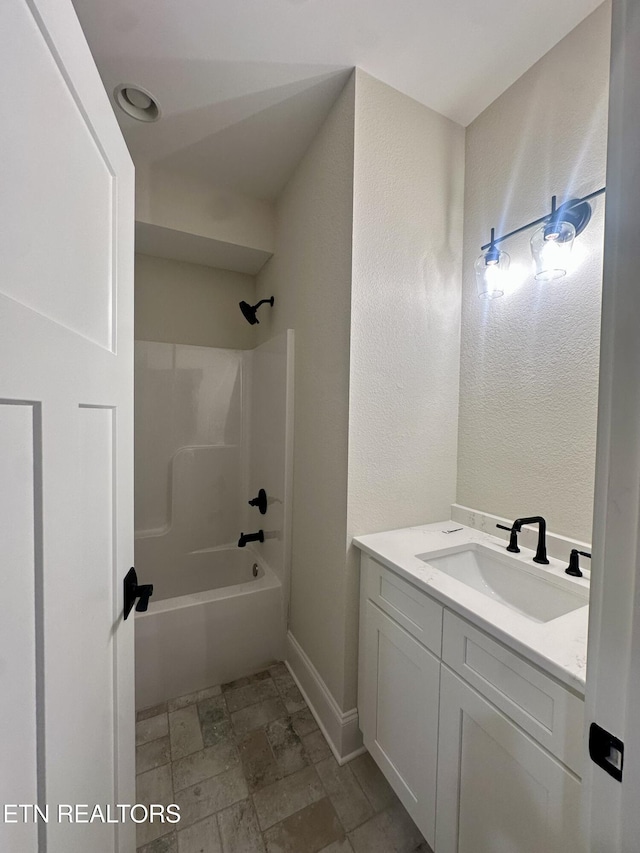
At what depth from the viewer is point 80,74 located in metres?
0.57

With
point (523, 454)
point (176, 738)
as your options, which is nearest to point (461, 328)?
point (523, 454)

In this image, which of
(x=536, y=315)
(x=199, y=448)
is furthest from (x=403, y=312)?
(x=199, y=448)

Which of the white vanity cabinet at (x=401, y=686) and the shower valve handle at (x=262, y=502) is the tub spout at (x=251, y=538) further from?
the white vanity cabinet at (x=401, y=686)

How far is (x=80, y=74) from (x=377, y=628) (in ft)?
5.30

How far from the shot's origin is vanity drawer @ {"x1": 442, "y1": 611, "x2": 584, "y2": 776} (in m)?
0.63

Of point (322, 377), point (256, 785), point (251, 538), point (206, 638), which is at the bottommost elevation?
point (256, 785)

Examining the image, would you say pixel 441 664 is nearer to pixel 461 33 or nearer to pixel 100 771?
pixel 100 771

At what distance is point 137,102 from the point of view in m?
1.44

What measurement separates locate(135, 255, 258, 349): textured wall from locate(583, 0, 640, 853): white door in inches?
93.4

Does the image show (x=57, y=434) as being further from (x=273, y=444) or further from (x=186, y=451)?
(x=186, y=451)

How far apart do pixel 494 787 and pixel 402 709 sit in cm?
33

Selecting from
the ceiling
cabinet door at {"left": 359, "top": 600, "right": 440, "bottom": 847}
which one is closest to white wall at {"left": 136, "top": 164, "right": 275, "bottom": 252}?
the ceiling

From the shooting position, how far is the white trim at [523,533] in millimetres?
1088

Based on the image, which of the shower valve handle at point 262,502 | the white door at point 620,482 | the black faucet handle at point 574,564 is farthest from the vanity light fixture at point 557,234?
the shower valve handle at point 262,502
